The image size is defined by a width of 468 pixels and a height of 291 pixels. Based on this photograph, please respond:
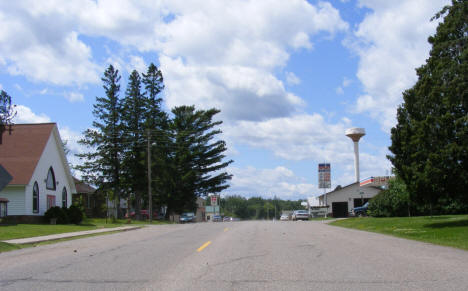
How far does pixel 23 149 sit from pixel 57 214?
610 centimetres

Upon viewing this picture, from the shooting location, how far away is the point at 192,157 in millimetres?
65812

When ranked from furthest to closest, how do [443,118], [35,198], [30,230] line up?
[35,198] < [30,230] < [443,118]

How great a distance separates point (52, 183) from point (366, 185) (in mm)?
40753

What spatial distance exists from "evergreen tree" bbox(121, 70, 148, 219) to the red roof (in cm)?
1790

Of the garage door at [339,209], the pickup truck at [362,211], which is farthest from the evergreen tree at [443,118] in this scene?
the garage door at [339,209]

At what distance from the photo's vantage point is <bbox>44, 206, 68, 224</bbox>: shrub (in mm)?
35906

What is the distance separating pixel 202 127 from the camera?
2667 inches

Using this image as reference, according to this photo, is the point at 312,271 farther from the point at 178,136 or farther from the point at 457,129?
the point at 178,136

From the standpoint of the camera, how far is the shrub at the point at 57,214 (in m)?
35.9

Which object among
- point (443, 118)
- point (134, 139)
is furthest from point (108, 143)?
point (443, 118)

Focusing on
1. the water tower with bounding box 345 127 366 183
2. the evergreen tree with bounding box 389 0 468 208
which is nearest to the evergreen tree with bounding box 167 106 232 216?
the water tower with bounding box 345 127 366 183

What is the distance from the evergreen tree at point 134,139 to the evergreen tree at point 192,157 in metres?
5.92

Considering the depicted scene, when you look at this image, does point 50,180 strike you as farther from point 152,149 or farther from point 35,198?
point 152,149

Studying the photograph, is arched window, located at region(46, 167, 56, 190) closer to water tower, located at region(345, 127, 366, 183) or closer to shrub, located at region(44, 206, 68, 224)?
shrub, located at region(44, 206, 68, 224)
